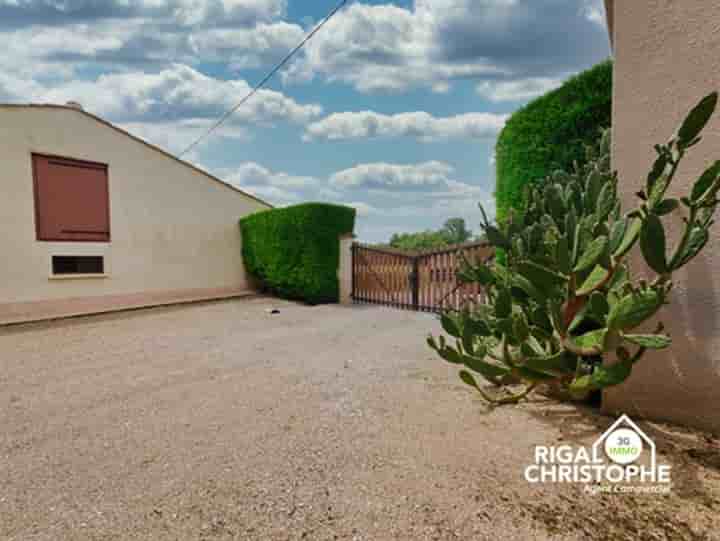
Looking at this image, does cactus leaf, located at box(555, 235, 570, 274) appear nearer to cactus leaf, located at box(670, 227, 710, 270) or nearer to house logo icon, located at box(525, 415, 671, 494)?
cactus leaf, located at box(670, 227, 710, 270)

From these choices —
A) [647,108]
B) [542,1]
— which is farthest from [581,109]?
[647,108]

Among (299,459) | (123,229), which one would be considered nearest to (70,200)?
(123,229)

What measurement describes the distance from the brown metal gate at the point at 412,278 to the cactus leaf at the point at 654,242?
19.6 ft

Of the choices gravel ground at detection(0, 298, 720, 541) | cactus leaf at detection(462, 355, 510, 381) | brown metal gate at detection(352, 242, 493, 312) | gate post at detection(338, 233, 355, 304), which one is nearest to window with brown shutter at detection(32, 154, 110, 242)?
gravel ground at detection(0, 298, 720, 541)

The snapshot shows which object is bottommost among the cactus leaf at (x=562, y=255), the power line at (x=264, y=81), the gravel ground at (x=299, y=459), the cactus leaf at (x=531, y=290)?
the gravel ground at (x=299, y=459)

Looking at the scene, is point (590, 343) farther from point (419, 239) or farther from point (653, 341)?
point (419, 239)

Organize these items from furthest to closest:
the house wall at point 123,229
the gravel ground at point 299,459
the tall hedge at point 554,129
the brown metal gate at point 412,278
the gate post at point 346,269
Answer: the gate post at point 346,269 < the brown metal gate at point 412,278 < the house wall at point 123,229 < the tall hedge at point 554,129 < the gravel ground at point 299,459

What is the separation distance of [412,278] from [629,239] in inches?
283

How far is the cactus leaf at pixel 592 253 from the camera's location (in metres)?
2.09

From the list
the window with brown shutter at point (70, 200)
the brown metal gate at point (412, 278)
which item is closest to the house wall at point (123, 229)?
the window with brown shutter at point (70, 200)

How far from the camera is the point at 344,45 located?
8.11 metres

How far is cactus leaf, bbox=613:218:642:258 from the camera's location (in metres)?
2.25

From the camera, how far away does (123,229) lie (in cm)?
877

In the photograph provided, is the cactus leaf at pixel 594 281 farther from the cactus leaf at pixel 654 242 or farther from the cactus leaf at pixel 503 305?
the cactus leaf at pixel 503 305
